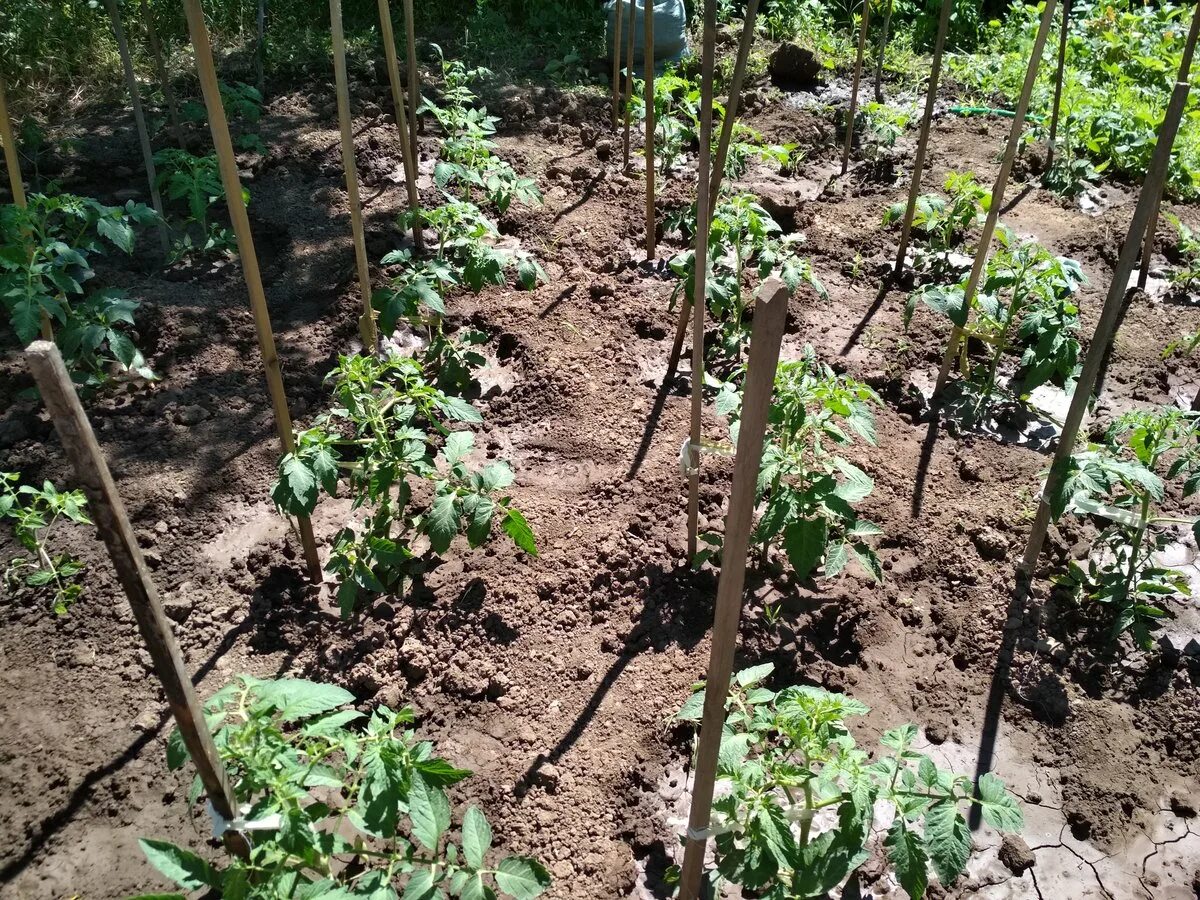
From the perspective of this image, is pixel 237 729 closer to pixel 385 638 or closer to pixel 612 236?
pixel 385 638

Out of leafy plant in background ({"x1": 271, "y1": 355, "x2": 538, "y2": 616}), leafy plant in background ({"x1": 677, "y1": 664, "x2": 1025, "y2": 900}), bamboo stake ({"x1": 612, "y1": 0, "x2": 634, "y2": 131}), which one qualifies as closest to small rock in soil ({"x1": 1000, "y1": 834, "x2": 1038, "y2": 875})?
leafy plant in background ({"x1": 677, "y1": 664, "x2": 1025, "y2": 900})

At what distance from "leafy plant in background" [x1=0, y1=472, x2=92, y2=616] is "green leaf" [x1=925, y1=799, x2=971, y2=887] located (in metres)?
2.44

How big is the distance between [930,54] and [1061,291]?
408 centimetres

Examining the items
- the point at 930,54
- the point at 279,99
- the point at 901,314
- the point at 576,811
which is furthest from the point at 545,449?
the point at 930,54

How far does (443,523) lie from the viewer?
8.93 ft

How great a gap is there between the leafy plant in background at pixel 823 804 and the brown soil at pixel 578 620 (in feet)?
1.35

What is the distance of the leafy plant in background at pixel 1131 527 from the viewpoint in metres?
2.79

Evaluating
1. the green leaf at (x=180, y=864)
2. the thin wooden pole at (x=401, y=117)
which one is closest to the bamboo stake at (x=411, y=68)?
the thin wooden pole at (x=401, y=117)

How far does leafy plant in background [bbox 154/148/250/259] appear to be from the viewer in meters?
3.83

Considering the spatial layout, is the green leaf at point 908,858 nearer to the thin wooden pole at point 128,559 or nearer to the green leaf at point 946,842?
the green leaf at point 946,842

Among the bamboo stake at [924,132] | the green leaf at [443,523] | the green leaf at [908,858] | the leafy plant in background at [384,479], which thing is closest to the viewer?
the green leaf at [908,858]

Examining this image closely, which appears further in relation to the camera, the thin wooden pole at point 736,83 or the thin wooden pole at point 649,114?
the thin wooden pole at point 649,114

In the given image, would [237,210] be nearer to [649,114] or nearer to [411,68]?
[411,68]

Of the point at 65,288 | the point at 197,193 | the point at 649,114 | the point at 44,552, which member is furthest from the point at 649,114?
the point at 44,552
